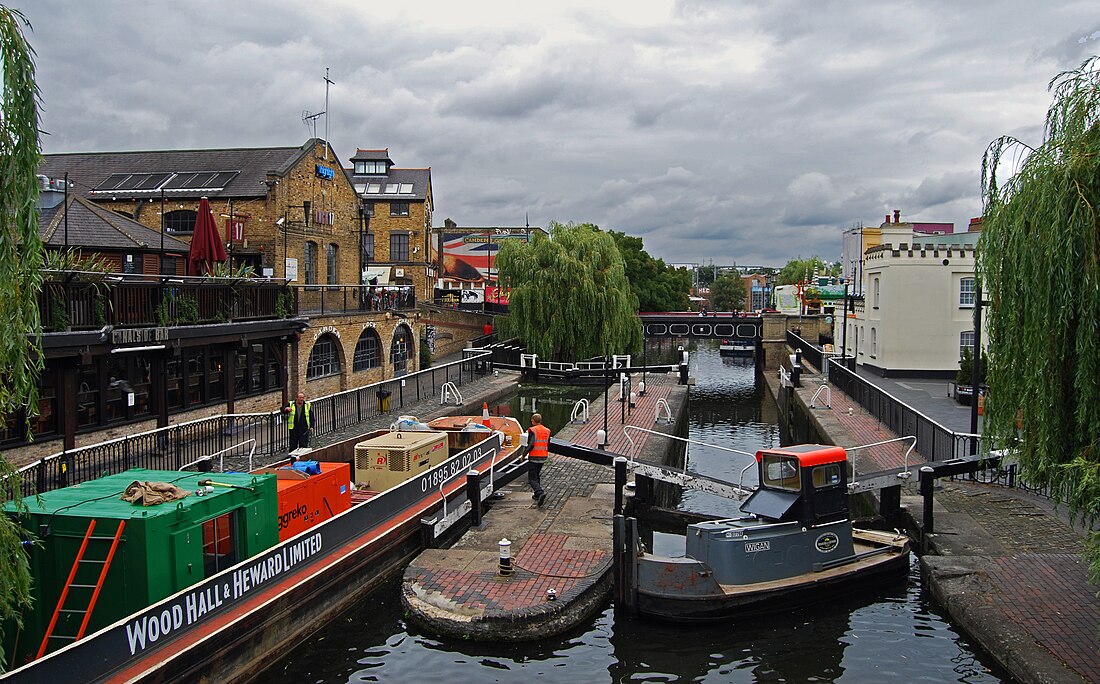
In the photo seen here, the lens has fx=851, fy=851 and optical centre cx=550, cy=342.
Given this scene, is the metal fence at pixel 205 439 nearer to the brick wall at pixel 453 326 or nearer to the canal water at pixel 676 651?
the canal water at pixel 676 651

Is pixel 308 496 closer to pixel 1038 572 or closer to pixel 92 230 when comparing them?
pixel 1038 572

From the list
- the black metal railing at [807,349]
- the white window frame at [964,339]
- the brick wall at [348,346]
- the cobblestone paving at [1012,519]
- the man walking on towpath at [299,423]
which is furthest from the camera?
the black metal railing at [807,349]

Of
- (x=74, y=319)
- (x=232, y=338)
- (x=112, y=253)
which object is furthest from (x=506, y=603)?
(x=112, y=253)

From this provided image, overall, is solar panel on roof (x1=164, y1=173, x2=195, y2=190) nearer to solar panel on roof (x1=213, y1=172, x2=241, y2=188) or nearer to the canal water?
solar panel on roof (x1=213, y1=172, x2=241, y2=188)

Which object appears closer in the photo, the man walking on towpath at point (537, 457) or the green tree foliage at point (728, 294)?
the man walking on towpath at point (537, 457)

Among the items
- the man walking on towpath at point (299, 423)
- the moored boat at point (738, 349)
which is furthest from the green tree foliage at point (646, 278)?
the man walking on towpath at point (299, 423)

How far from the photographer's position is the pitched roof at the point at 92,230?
66.7 ft

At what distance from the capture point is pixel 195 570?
9.95 metres

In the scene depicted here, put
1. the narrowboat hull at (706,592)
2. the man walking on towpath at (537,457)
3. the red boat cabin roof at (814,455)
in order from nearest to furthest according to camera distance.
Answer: the narrowboat hull at (706,592) < the red boat cabin roof at (814,455) < the man walking on towpath at (537,457)

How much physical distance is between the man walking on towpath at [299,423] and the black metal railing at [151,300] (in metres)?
3.30

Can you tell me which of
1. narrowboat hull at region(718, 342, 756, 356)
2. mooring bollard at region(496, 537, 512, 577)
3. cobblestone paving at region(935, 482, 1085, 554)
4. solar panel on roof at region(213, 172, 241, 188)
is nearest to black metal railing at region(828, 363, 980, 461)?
cobblestone paving at region(935, 482, 1085, 554)

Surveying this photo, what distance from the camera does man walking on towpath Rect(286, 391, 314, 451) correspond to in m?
18.5

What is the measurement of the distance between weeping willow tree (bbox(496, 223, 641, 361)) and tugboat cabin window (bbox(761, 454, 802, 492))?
27880 mm

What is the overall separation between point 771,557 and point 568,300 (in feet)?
97.6
